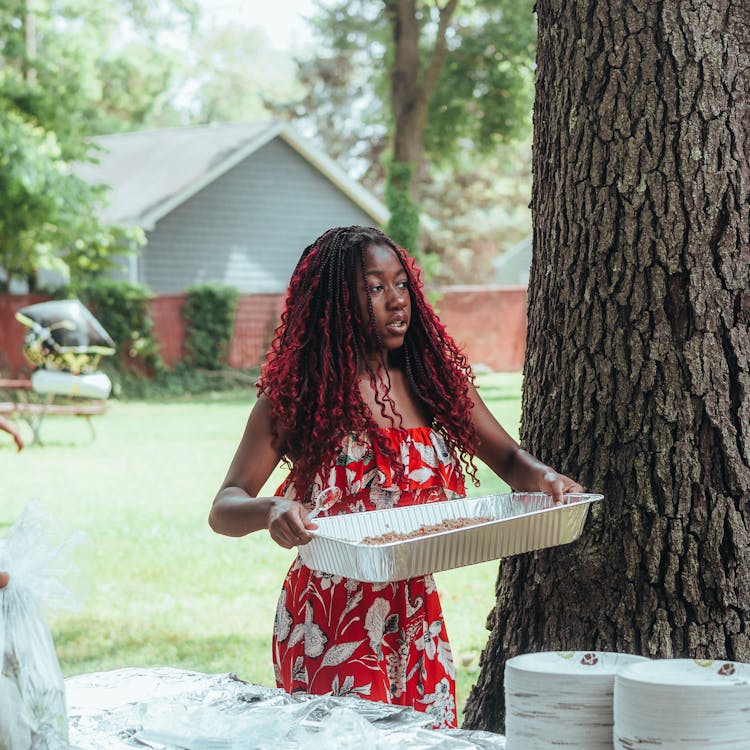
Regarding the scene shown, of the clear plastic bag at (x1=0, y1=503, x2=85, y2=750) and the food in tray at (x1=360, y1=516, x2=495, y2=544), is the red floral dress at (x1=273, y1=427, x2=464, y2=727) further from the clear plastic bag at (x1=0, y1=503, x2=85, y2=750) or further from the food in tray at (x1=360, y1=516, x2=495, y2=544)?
the clear plastic bag at (x1=0, y1=503, x2=85, y2=750)

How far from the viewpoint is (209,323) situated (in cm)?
2261

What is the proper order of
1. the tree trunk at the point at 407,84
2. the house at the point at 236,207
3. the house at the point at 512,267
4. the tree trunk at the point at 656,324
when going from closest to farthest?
the tree trunk at the point at 656,324 → the tree trunk at the point at 407,84 → the house at the point at 236,207 → the house at the point at 512,267

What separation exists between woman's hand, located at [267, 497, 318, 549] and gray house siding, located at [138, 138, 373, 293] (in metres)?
24.4

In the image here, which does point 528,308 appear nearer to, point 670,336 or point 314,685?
point 670,336

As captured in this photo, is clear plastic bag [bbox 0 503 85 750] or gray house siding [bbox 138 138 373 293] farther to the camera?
gray house siding [bbox 138 138 373 293]

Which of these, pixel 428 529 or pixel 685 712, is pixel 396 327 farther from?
pixel 685 712

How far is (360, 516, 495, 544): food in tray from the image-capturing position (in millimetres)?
2174

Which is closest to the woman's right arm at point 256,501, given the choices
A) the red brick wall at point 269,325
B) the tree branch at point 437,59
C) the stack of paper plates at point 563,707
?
the stack of paper plates at point 563,707

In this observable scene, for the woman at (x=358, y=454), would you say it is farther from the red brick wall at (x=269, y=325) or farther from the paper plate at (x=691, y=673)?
the red brick wall at (x=269, y=325)

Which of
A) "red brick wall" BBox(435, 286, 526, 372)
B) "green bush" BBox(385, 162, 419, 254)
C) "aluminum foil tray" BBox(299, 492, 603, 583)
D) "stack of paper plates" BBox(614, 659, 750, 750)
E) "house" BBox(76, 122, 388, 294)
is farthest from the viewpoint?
"house" BBox(76, 122, 388, 294)

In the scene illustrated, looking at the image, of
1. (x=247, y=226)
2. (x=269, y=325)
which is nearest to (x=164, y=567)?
(x=269, y=325)

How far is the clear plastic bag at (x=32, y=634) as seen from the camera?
172 centimetres

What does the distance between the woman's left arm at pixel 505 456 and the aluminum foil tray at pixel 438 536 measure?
12 centimetres

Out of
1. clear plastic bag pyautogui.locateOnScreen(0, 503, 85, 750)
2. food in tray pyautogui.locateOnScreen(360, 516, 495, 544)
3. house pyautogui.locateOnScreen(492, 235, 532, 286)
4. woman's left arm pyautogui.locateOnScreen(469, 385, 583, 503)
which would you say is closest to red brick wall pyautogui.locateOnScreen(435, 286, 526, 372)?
house pyautogui.locateOnScreen(492, 235, 532, 286)
